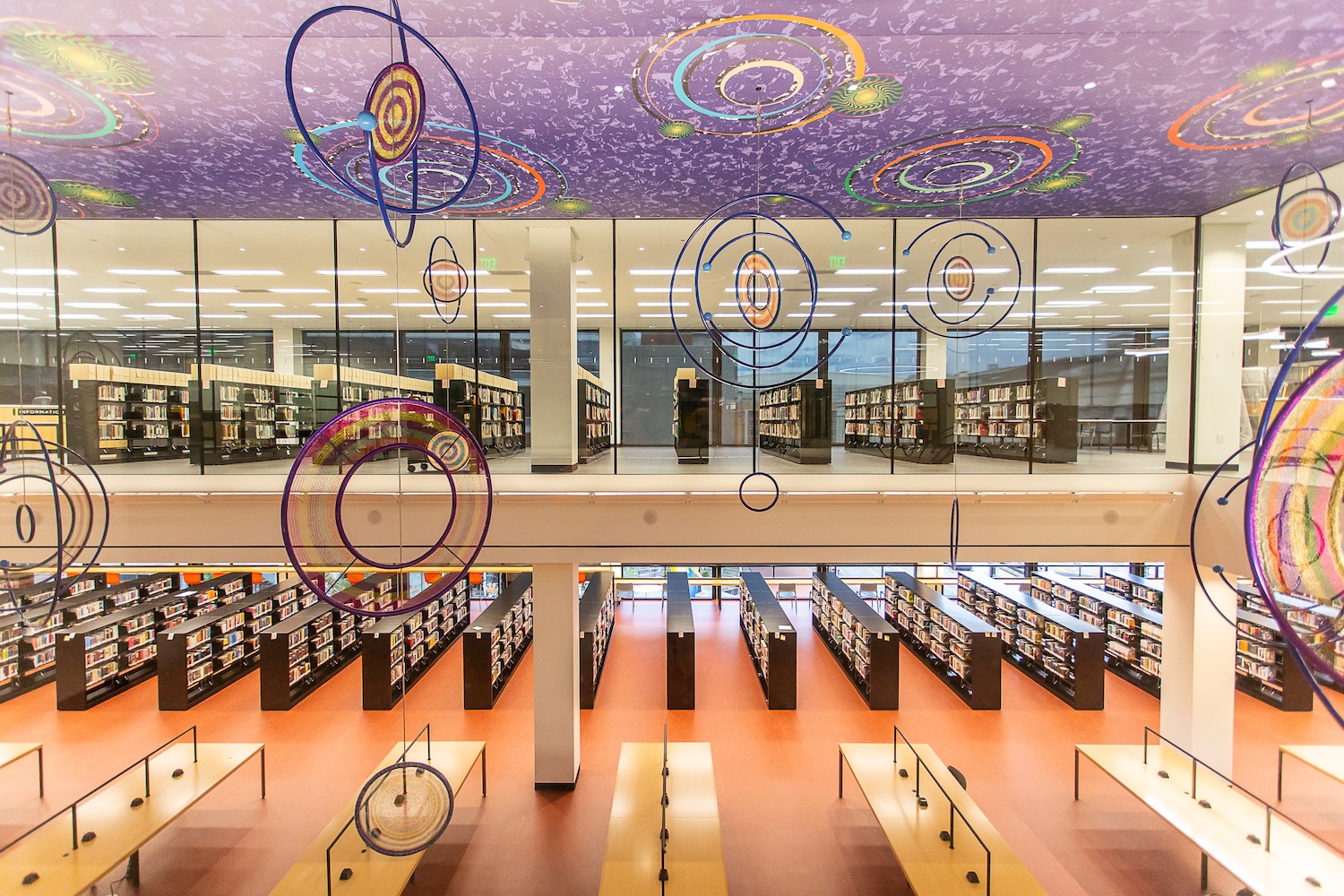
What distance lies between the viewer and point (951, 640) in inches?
398

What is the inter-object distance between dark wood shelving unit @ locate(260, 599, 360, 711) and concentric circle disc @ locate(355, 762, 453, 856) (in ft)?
17.8

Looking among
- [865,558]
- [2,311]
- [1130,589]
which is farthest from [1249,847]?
[2,311]

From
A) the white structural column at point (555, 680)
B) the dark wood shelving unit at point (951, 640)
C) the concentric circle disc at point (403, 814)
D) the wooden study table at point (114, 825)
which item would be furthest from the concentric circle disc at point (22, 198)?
the dark wood shelving unit at point (951, 640)

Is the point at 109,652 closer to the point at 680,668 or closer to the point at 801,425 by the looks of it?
the point at 680,668

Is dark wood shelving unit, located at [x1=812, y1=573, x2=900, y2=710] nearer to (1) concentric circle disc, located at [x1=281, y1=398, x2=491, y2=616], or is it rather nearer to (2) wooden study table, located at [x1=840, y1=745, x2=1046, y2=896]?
(2) wooden study table, located at [x1=840, y1=745, x2=1046, y2=896]

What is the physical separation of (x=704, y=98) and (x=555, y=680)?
662cm

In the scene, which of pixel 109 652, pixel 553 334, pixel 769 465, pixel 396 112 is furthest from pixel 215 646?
pixel 396 112

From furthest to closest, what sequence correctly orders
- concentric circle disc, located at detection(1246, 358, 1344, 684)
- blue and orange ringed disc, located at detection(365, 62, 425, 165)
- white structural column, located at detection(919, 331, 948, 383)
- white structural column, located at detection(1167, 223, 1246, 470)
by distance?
white structural column, located at detection(919, 331, 948, 383) < white structural column, located at detection(1167, 223, 1246, 470) < blue and orange ringed disc, located at detection(365, 62, 425, 165) < concentric circle disc, located at detection(1246, 358, 1344, 684)

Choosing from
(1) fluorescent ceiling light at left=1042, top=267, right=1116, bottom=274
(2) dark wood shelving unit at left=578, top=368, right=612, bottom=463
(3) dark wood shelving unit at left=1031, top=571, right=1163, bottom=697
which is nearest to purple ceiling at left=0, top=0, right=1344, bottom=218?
(1) fluorescent ceiling light at left=1042, top=267, right=1116, bottom=274

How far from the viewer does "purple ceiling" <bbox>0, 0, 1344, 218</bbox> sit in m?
3.51

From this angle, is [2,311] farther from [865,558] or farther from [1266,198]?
[1266,198]

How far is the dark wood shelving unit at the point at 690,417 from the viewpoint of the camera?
7641 millimetres

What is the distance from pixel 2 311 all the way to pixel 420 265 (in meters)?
4.62

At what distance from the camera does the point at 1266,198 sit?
6.26 metres
